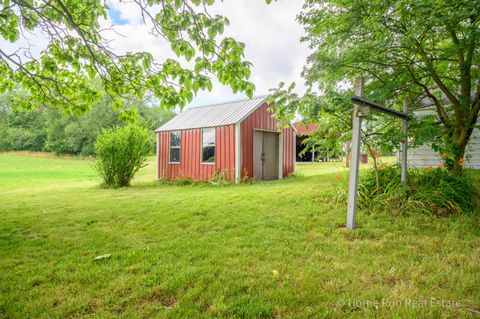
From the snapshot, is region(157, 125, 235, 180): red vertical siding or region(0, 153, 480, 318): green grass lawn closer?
region(0, 153, 480, 318): green grass lawn

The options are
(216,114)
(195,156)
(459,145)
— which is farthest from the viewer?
(216,114)

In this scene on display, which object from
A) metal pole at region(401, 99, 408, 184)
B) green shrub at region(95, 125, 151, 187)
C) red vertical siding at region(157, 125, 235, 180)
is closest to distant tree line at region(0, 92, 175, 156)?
red vertical siding at region(157, 125, 235, 180)

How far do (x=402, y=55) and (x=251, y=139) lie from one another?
689cm

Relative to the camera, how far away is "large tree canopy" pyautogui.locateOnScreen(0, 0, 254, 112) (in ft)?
11.5

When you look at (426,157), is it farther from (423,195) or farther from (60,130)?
(60,130)

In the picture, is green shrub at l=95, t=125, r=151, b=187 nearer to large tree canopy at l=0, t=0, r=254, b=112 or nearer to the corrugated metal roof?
the corrugated metal roof

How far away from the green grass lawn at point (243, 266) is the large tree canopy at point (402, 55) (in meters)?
2.06

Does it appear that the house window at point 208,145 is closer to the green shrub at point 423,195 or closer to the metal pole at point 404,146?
the green shrub at point 423,195

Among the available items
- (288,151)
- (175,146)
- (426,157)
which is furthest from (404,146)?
(175,146)

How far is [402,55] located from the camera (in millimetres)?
Answer: 4996

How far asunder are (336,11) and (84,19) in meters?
4.93

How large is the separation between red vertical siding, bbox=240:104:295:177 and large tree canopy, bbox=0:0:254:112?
6.50 metres

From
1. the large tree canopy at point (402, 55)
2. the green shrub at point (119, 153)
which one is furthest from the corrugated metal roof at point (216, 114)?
the large tree canopy at point (402, 55)

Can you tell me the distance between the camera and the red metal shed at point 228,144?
36.1 ft
